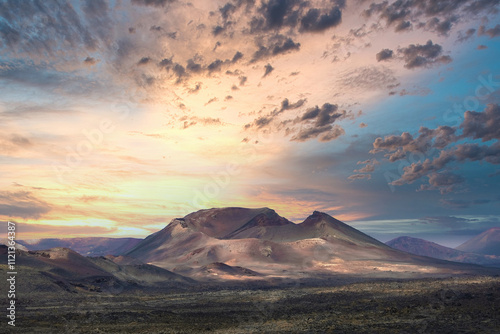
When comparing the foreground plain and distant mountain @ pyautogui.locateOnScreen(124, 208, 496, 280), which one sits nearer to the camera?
the foreground plain

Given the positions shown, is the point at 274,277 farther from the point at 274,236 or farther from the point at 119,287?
the point at 274,236

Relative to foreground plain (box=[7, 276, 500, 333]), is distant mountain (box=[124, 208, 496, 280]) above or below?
above

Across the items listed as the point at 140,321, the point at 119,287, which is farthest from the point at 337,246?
the point at 140,321

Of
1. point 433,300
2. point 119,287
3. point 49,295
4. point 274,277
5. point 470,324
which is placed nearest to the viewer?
point 470,324

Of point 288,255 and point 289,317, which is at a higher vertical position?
point 288,255

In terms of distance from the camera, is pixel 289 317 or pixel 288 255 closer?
pixel 289 317

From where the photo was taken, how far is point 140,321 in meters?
33.2

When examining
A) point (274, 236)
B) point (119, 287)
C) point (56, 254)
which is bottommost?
point (119, 287)

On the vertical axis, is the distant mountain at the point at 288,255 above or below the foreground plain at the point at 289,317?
above

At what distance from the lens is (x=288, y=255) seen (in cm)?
14212

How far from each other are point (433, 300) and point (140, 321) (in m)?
28.5

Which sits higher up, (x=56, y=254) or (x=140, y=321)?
(x=56, y=254)

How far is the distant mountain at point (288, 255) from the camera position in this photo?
11556 cm

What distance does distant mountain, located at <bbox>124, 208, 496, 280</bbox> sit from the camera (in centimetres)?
11556
